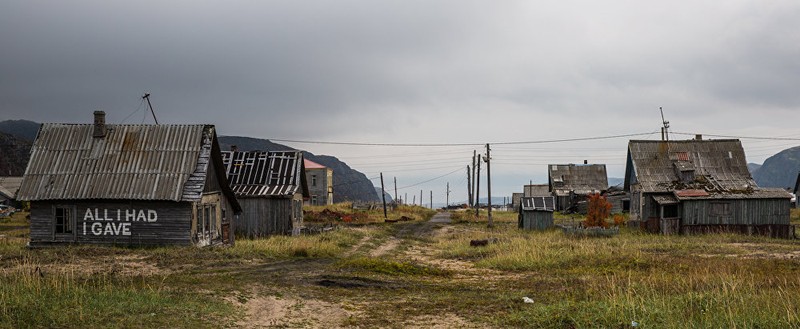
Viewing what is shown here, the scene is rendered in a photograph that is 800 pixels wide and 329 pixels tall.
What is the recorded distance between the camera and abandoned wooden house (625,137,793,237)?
3716cm

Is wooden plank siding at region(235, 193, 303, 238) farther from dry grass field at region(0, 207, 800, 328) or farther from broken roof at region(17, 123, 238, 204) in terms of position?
dry grass field at region(0, 207, 800, 328)

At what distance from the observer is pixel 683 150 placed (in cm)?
4328

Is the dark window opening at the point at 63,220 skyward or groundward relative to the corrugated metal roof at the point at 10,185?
groundward

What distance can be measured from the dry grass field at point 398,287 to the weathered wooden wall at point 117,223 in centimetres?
107

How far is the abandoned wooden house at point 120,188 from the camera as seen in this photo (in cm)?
2512

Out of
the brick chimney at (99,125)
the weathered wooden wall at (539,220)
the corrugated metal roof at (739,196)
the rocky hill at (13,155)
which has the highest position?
the rocky hill at (13,155)

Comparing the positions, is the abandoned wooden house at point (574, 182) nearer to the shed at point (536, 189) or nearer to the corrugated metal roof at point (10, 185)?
the shed at point (536, 189)

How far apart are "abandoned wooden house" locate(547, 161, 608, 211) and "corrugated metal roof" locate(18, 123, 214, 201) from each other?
167 feet

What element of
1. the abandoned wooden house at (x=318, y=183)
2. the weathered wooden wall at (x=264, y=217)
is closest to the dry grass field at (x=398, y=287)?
the weathered wooden wall at (x=264, y=217)

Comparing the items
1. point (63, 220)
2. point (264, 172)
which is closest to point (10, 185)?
point (264, 172)

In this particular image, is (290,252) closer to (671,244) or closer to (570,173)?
(671,244)

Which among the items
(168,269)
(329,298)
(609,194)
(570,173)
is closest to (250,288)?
(329,298)

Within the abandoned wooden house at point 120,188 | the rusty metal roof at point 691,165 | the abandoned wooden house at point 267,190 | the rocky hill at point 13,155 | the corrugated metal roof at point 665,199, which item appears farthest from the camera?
the rocky hill at point 13,155

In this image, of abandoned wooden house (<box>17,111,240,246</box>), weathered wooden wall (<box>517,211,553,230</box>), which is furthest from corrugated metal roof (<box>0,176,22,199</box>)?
weathered wooden wall (<box>517,211,553,230</box>)
